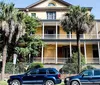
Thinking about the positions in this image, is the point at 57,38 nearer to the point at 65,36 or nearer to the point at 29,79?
the point at 65,36

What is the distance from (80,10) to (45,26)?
12.2 m

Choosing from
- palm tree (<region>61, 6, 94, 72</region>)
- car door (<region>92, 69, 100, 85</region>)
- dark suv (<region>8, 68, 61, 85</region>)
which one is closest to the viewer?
car door (<region>92, 69, 100, 85</region>)

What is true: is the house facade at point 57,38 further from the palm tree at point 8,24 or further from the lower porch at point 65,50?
the palm tree at point 8,24

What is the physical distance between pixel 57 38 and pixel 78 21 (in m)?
9.14

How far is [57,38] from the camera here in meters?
36.9

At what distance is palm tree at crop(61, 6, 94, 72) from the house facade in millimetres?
7071

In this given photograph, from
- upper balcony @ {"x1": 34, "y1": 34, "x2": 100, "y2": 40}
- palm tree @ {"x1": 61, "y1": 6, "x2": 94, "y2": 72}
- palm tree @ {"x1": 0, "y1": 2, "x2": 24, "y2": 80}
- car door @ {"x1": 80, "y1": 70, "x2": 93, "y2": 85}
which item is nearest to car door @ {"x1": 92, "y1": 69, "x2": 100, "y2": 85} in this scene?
car door @ {"x1": 80, "y1": 70, "x2": 93, "y2": 85}

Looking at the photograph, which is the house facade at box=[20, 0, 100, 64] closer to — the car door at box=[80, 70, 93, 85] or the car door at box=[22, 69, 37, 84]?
the car door at box=[22, 69, 37, 84]

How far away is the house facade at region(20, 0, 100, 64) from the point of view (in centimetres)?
3612

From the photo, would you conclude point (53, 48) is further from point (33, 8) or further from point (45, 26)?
point (33, 8)

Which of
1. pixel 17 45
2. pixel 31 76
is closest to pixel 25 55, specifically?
pixel 17 45

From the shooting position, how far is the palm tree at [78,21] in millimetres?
28141

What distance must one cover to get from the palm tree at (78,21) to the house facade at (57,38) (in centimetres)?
707

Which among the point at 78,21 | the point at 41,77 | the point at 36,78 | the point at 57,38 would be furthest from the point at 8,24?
the point at 57,38
